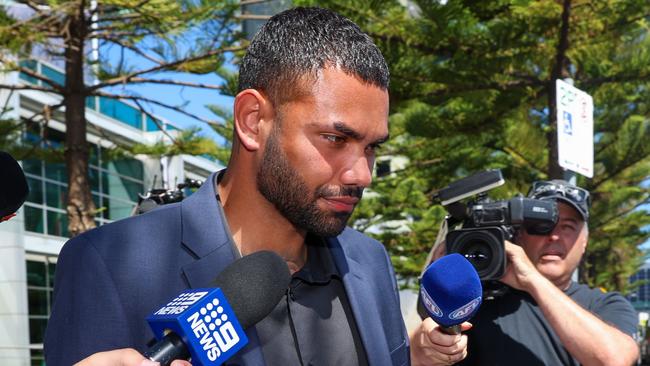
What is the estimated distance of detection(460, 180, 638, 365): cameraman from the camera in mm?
2830

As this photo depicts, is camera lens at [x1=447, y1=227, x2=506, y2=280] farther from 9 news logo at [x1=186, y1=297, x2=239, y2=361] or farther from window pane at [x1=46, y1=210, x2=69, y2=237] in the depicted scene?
window pane at [x1=46, y1=210, x2=69, y2=237]

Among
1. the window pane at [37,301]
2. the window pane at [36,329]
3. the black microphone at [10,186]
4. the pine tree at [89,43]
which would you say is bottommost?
the window pane at [36,329]

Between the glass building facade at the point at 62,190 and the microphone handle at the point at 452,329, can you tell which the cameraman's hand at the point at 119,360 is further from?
the glass building facade at the point at 62,190

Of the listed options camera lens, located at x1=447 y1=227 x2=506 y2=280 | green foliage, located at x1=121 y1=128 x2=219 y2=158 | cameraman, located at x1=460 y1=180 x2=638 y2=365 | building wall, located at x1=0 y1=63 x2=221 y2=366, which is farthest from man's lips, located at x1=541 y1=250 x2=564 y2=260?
green foliage, located at x1=121 y1=128 x2=219 y2=158

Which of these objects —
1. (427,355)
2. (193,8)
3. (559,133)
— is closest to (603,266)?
(193,8)

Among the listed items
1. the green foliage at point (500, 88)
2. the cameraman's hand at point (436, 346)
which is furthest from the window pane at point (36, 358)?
the cameraman's hand at point (436, 346)

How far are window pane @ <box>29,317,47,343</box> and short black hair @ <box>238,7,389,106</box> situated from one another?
53.2ft

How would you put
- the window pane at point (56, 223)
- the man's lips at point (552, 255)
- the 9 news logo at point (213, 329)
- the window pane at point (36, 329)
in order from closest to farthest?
1. the 9 news logo at point (213, 329)
2. the man's lips at point (552, 255)
3. the window pane at point (36, 329)
4. the window pane at point (56, 223)

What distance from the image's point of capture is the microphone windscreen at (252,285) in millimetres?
1388

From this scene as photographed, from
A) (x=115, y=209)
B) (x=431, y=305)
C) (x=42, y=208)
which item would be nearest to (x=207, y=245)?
(x=431, y=305)

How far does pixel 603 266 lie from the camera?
21.7 meters

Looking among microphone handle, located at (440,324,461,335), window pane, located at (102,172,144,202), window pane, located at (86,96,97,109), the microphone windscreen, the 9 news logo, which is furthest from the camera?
window pane, located at (102,172,144,202)

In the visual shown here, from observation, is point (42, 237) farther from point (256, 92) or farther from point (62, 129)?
point (256, 92)

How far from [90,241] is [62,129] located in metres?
17.1
